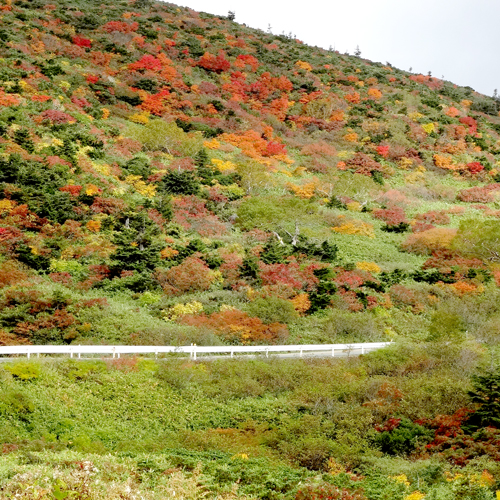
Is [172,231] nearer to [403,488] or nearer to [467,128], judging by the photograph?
[403,488]

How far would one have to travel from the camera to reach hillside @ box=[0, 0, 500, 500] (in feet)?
47.6

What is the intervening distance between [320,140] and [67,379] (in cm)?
5049

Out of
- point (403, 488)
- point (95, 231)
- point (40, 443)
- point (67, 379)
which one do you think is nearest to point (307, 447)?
point (403, 488)

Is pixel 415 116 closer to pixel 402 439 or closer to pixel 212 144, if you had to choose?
pixel 212 144

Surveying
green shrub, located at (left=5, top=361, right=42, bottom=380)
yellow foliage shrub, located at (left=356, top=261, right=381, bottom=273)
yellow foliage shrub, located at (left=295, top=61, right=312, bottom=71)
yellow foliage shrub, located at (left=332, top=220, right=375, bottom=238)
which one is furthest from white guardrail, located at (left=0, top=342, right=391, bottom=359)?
yellow foliage shrub, located at (left=295, top=61, right=312, bottom=71)

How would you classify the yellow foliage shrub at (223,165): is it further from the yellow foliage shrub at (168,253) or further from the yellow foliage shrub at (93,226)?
the yellow foliage shrub at (168,253)

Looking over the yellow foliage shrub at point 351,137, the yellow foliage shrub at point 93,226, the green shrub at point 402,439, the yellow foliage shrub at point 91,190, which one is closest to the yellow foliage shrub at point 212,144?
the yellow foliage shrub at point 351,137

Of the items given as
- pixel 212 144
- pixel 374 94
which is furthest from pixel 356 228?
pixel 374 94

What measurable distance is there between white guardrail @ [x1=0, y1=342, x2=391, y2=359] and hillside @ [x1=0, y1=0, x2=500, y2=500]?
1.04 m

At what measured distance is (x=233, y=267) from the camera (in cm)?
3353

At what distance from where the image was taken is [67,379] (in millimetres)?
18797

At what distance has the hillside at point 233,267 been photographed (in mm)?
14508

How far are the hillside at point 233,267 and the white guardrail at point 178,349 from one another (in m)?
1.04

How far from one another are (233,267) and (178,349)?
11.7m
